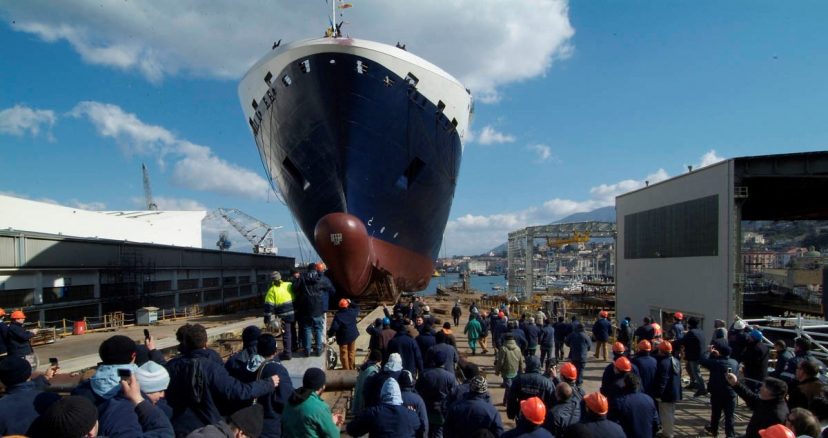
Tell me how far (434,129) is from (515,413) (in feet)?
48.9

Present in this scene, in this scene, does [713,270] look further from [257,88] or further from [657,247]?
[257,88]

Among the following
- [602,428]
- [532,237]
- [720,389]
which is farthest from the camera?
[532,237]

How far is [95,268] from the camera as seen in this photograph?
72.9ft

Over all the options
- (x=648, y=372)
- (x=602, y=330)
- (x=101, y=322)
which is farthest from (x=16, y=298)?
(x=648, y=372)

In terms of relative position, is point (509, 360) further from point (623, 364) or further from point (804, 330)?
point (804, 330)

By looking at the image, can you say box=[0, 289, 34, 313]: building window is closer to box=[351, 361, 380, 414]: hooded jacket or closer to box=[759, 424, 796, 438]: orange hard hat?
box=[351, 361, 380, 414]: hooded jacket

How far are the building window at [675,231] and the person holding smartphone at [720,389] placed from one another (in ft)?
33.3

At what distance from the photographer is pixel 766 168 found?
14.3 m

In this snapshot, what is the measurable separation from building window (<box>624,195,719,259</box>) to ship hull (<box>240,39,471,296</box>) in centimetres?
914

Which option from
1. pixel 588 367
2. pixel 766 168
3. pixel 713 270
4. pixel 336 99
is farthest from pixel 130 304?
pixel 766 168

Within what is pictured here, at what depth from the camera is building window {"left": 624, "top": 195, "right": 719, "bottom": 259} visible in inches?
586

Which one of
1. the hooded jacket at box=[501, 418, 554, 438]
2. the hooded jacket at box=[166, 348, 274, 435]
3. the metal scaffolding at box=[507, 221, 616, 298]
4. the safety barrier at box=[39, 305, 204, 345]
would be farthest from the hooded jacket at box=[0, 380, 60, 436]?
the metal scaffolding at box=[507, 221, 616, 298]

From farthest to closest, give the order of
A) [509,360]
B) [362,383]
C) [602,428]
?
[509,360] < [362,383] < [602,428]

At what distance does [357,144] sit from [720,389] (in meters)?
13.0
